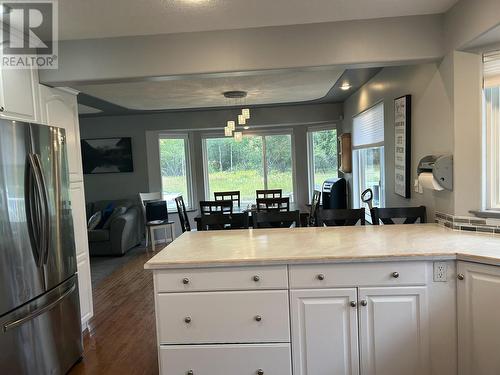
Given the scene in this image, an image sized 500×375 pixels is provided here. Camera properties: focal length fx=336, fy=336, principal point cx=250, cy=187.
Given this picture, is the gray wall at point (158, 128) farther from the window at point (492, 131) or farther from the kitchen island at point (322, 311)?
the kitchen island at point (322, 311)

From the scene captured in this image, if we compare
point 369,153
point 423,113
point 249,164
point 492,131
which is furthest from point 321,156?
point 492,131

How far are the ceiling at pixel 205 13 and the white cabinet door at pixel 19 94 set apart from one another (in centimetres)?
40

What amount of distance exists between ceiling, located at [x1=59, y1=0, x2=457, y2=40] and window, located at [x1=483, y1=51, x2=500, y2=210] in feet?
1.69

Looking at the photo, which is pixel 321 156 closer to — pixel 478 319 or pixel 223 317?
pixel 478 319

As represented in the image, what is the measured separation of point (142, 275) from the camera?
4.40 meters

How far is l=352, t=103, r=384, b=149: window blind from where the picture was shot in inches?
154

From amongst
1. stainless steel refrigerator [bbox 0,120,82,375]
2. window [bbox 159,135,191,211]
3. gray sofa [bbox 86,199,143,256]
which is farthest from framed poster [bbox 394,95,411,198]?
window [bbox 159,135,191,211]

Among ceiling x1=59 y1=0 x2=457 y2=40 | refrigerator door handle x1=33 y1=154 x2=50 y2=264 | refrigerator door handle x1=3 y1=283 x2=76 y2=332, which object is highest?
ceiling x1=59 y1=0 x2=457 y2=40

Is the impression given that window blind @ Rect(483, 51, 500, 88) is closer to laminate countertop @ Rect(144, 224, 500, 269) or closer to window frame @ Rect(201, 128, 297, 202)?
laminate countertop @ Rect(144, 224, 500, 269)

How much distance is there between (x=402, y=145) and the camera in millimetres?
3180

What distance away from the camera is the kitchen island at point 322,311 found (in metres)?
1.86

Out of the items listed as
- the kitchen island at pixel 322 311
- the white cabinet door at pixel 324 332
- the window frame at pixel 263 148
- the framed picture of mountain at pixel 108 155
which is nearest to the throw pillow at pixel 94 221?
the framed picture of mountain at pixel 108 155

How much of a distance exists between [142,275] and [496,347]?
3795 millimetres

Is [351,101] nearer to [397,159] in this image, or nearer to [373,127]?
[373,127]
